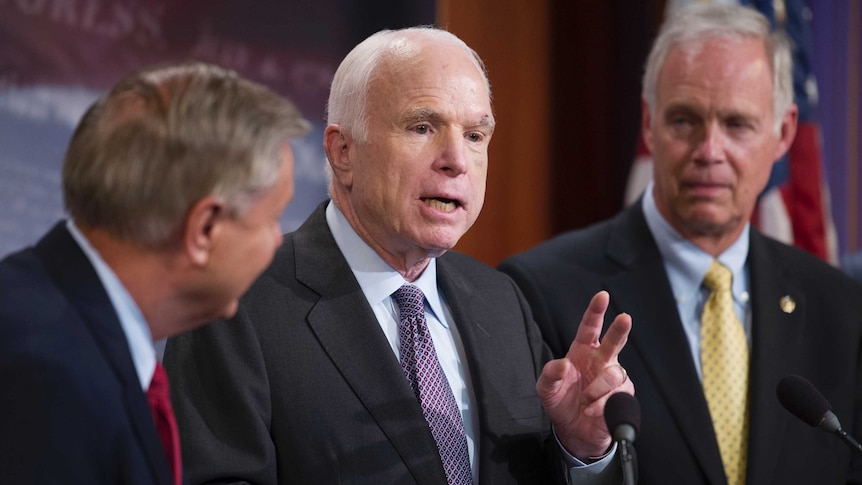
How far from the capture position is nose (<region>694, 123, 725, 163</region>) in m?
2.65

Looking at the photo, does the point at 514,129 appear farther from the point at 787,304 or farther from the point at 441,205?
the point at 441,205

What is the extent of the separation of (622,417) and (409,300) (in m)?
0.57

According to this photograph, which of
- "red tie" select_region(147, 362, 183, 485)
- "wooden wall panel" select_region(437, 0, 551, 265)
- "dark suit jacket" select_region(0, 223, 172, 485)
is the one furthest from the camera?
"wooden wall panel" select_region(437, 0, 551, 265)

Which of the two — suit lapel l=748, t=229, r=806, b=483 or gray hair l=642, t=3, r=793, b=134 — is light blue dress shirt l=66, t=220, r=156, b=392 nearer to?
Answer: suit lapel l=748, t=229, r=806, b=483

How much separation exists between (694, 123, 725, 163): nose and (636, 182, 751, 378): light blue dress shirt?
0.64 ft

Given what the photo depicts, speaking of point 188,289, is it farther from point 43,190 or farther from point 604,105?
point 604,105

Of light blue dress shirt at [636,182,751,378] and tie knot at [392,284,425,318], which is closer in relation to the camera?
tie knot at [392,284,425,318]

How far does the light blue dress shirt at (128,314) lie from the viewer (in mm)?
1313

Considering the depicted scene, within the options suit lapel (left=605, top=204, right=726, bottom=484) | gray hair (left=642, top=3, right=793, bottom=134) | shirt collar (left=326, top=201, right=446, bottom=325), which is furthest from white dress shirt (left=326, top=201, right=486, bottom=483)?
gray hair (left=642, top=3, right=793, bottom=134)

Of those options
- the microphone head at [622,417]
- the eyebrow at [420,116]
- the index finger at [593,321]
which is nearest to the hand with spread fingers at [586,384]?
the index finger at [593,321]

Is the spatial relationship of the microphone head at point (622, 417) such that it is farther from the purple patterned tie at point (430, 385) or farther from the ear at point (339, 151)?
the ear at point (339, 151)

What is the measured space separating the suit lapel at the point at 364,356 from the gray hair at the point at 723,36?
46.4 inches

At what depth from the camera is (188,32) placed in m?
3.39

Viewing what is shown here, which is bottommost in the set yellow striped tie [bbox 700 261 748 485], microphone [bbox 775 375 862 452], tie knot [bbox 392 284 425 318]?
yellow striped tie [bbox 700 261 748 485]
